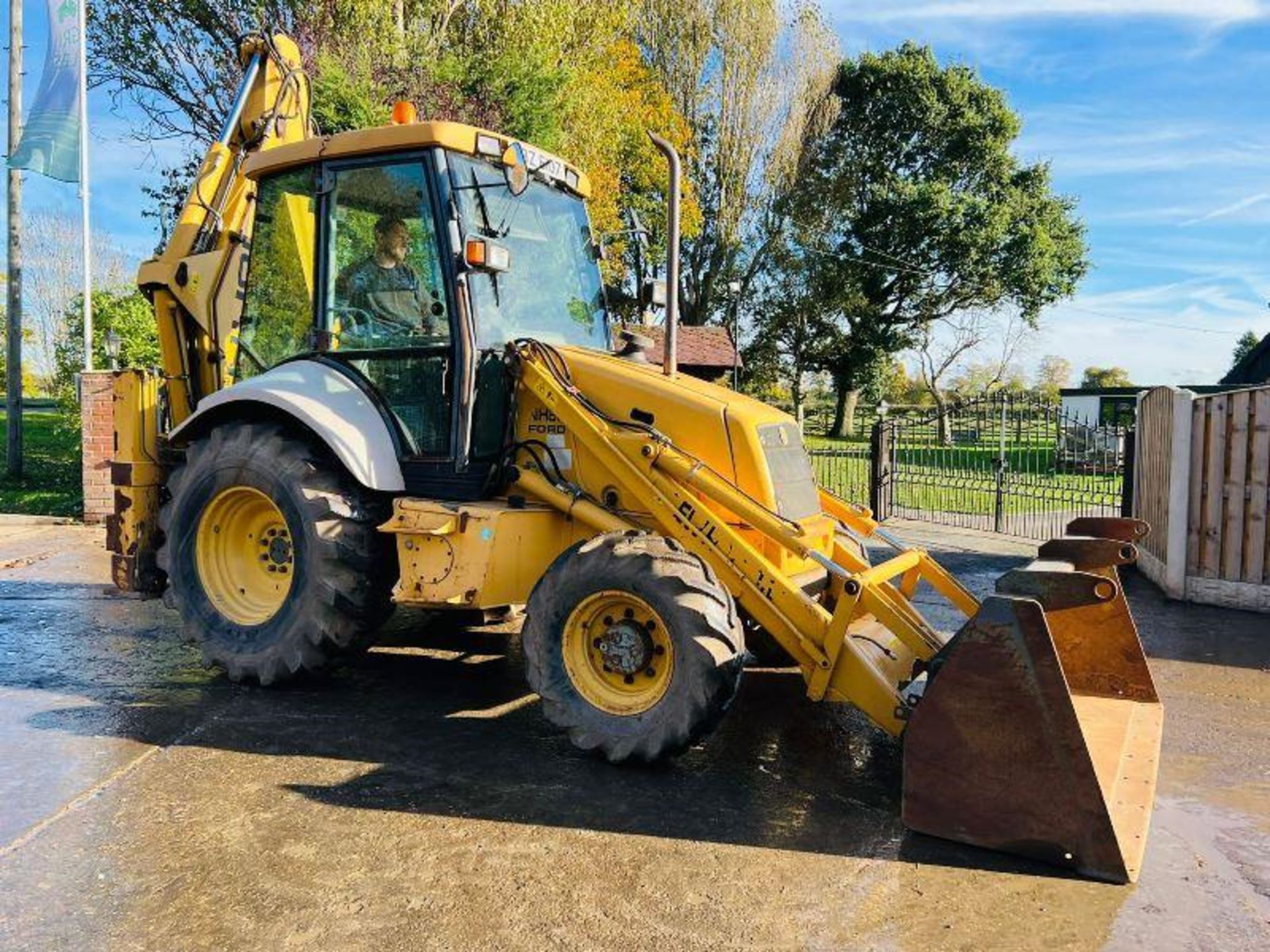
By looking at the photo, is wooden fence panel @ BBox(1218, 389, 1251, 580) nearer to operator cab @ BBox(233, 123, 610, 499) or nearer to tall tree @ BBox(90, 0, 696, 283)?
operator cab @ BBox(233, 123, 610, 499)

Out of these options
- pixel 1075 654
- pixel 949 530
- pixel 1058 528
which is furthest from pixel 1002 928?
pixel 1058 528

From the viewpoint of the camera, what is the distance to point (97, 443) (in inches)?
498

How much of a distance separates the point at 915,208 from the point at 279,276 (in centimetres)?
3275

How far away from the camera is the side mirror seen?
6160mm

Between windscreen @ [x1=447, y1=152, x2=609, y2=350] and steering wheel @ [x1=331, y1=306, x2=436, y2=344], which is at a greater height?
windscreen @ [x1=447, y1=152, x2=609, y2=350]

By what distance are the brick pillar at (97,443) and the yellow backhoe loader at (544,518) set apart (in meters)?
6.93

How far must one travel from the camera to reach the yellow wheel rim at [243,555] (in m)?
5.61

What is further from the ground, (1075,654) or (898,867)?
(1075,654)

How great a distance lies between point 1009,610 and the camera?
11.7ft

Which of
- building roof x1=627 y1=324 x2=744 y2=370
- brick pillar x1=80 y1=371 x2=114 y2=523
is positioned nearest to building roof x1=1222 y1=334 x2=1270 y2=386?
building roof x1=627 y1=324 x2=744 y2=370

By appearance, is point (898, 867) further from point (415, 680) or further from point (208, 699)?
point (208, 699)

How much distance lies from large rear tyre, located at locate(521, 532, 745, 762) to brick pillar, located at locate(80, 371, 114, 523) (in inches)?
402

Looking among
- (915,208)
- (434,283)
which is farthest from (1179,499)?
(915,208)

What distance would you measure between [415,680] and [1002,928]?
3727mm
